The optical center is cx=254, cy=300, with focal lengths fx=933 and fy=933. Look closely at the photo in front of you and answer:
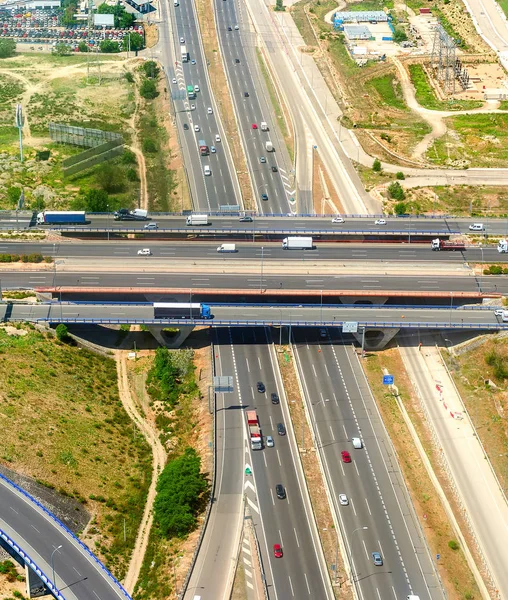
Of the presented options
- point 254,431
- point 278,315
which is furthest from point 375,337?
point 254,431

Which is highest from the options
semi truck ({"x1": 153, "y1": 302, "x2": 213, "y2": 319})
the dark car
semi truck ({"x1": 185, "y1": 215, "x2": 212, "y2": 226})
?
semi truck ({"x1": 153, "y1": 302, "x2": 213, "y2": 319})

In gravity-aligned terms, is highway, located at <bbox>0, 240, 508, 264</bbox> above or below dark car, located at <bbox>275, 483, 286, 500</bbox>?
below

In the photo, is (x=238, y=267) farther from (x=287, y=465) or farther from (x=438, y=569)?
(x=438, y=569)

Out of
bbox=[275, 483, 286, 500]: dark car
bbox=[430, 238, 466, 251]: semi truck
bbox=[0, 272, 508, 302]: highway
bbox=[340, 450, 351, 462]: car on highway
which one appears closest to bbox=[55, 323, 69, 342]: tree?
bbox=[0, 272, 508, 302]: highway

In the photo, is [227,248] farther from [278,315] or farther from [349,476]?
[349,476]

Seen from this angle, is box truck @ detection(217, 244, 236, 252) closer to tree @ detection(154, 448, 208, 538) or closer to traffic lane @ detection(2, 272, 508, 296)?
traffic lane @ detection(2, 272, 508, 296)

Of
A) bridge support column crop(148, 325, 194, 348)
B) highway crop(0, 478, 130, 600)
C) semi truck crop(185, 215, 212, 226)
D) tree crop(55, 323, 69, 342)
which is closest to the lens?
highway crop(0, 478, 130, 600)

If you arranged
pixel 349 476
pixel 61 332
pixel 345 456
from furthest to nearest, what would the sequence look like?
1. pixel 61 332
2. pixel 345 456
3. pixel 349 476

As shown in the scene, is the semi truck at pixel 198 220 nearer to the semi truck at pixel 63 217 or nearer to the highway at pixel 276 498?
the semi truck at pixel 63 217
